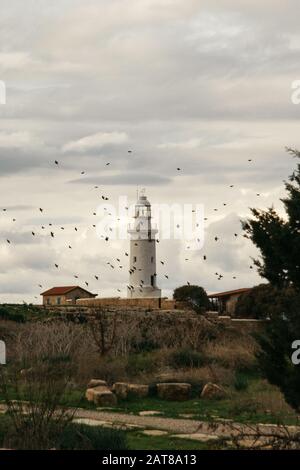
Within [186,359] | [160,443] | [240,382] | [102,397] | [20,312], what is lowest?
[160,443]

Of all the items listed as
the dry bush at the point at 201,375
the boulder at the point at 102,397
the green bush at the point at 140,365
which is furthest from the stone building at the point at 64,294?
the boulder at the point at 102,397

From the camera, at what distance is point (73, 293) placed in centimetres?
7062

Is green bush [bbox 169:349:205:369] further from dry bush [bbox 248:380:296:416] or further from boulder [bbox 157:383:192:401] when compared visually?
boulder [bbox 157:383:192:401]

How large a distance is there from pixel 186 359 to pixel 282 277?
14.1 meters

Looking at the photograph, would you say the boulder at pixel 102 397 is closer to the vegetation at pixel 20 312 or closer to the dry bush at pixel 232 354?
the dry bush at pixel 232 354

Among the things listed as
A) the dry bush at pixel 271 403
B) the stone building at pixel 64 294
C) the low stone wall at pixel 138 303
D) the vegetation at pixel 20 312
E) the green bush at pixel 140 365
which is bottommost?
the dry bush at pixel 271 403

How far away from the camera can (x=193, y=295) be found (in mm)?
61562

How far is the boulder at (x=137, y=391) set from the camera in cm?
2058

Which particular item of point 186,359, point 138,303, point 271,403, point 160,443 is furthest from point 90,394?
point 138,303

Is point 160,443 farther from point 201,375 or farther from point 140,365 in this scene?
point 140,365

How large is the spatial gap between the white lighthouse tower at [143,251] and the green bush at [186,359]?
145ft

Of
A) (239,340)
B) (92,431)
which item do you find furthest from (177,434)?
(239,340)
